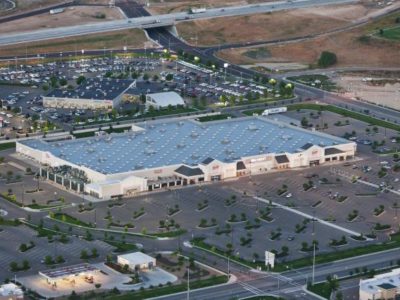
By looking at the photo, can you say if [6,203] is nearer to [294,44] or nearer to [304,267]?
[304,267]

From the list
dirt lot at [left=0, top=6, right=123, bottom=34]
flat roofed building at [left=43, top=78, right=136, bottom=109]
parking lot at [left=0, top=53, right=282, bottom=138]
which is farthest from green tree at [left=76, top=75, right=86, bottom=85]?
dirt lot at [left=0, top=6, right=123, bottom=34]

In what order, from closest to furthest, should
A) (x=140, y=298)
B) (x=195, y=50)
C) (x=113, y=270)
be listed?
(x=140, y=298), (x=113, y=270), (x=195, y=50)

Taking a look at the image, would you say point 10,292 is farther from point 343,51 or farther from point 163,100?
point 343,51

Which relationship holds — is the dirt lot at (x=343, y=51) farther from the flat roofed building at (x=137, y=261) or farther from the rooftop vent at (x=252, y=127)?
the flat roofed building at (x=137, y=261)

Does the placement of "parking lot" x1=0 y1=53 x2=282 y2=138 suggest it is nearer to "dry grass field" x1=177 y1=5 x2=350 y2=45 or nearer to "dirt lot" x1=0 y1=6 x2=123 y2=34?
"dry grass field" x1=177 y1=5 x2=350 y2=45

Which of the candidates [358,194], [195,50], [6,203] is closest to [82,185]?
[6,203]
